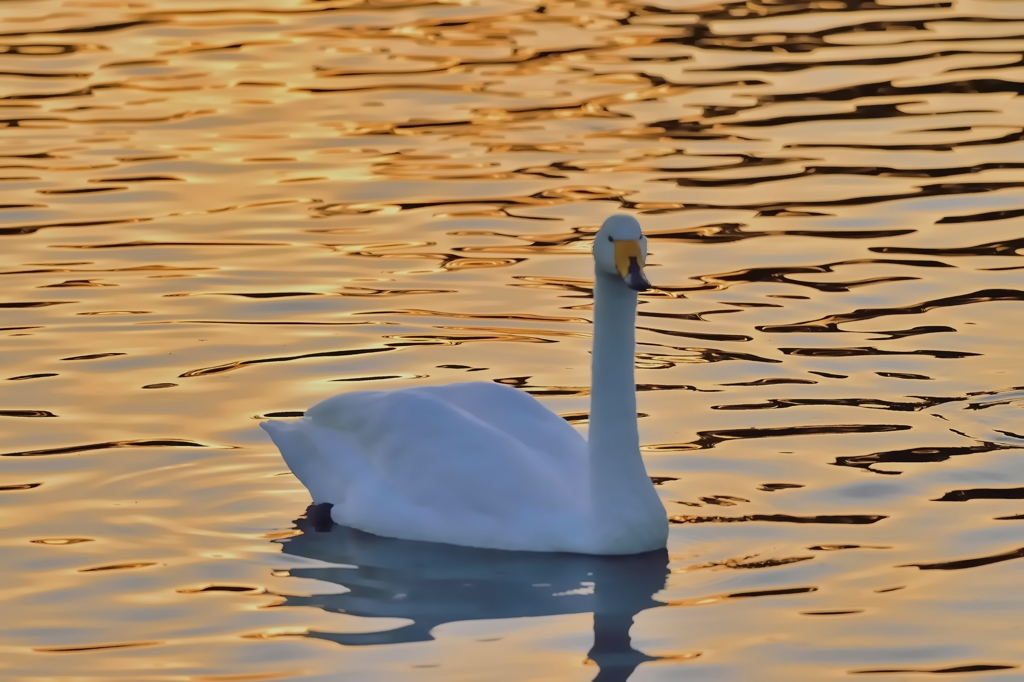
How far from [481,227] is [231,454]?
5284mm

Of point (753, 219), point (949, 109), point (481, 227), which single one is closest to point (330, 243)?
point (481, 227)

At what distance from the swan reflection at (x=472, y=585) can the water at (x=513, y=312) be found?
0.08 ft

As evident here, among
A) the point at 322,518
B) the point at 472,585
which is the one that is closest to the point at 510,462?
the point at 472,585

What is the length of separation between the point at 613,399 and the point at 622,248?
72 cm

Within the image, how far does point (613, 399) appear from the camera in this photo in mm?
8312

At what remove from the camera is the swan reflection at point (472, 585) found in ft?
24.6

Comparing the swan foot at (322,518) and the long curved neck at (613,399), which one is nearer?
the long curved neck at (613,399)

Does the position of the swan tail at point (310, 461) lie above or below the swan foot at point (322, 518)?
above

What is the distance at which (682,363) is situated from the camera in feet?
37.1

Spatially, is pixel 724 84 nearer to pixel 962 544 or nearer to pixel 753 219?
pixel 753 219

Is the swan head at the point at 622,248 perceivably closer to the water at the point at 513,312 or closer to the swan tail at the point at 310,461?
the water at the point at 513,312

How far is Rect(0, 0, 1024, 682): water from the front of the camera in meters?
7.59

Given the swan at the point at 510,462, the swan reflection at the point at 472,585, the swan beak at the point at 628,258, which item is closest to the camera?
the swan reflection at the point at 472,585

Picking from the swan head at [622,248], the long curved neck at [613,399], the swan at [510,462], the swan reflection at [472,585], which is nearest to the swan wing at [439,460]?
the swan at [510,462]
